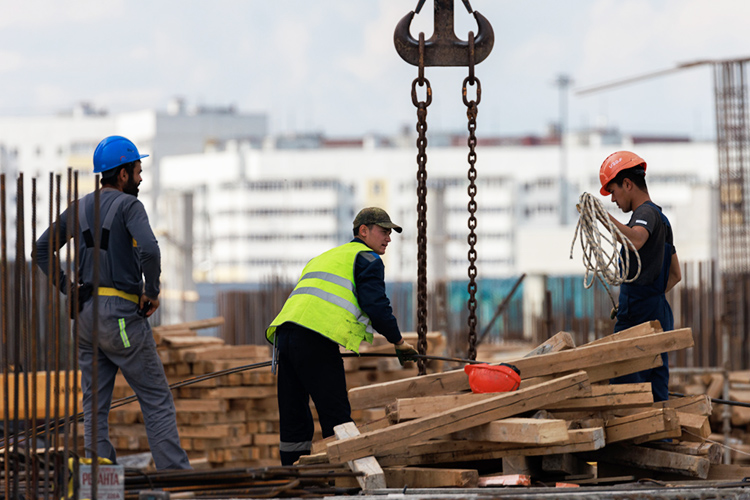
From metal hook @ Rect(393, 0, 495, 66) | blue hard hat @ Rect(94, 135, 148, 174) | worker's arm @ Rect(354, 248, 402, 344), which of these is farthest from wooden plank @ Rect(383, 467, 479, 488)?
metal hook @ Rect(393, 0, 495, 66)

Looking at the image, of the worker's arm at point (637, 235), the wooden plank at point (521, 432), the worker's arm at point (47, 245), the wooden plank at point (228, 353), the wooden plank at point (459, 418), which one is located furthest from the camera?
the wooden plank at point (228, 353)

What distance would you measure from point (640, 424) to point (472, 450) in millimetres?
880

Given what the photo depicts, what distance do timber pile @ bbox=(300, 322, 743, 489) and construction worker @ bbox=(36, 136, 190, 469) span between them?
927mm

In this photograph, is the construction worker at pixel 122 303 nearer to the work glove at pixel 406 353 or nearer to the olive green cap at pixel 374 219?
the olive green cap at pixel 374 219

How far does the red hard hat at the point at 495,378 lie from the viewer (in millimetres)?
5652

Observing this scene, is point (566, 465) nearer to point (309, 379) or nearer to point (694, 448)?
point (694, 448)

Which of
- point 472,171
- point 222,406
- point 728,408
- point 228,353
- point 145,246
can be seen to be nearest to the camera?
point 145,246

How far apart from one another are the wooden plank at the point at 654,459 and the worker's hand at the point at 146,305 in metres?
2.51

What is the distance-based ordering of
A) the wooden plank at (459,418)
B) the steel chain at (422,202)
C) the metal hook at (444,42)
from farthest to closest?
the metal hook at (444,42)
the steel chain at (422,202)
the wooden plank at (459,418)

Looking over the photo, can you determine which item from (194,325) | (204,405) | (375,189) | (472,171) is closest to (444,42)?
(472,171)

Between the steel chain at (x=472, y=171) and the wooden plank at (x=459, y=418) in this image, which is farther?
the steel chain at (x=472, y=171)

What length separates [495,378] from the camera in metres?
5.68

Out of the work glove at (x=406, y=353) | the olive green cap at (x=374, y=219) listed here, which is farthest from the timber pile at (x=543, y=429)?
the olive green cap at (x=374, y=219)

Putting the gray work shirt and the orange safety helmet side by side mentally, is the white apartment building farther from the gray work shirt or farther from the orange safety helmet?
the gray work shirt
